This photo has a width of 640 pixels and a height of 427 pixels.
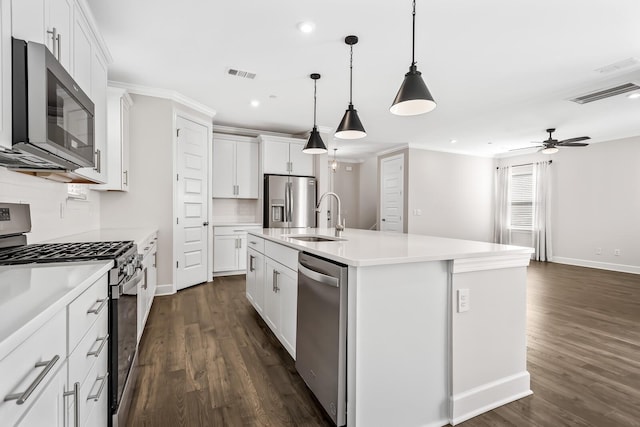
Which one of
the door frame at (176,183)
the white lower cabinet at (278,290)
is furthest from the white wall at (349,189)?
the white lower cabinet at (278,290)

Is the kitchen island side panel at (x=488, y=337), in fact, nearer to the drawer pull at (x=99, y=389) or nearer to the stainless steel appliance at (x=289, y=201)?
the drawer pull at (x=99, y=389)

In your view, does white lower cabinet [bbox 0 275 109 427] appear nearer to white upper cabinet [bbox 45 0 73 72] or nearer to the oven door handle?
the oven door handle

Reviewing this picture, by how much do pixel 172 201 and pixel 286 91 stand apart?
2.04 m

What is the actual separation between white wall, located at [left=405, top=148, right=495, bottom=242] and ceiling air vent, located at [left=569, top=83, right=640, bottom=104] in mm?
3315

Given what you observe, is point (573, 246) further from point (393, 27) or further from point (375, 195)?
point (393, 27)

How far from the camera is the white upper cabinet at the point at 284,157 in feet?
18.0

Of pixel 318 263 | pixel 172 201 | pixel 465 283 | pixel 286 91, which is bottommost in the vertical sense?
pixel 465 283

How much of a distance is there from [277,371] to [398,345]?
3.31 ft

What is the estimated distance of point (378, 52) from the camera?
9.89 feet

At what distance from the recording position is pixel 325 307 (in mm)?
1645

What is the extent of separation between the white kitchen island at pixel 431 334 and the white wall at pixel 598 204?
6.05m

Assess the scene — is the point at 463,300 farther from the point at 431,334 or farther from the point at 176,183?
the point at 176,183

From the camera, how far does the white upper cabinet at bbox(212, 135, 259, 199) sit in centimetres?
536

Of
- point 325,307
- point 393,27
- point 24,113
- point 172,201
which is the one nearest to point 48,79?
point 24,113
